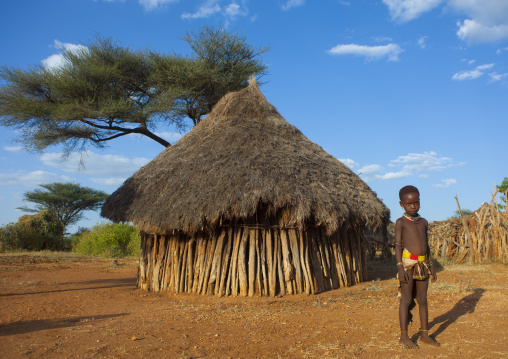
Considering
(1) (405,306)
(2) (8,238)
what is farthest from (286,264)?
(2) (8,238)

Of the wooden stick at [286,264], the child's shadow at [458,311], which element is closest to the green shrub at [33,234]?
the wooden stick at [286,264]

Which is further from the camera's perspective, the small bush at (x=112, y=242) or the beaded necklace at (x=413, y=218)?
the small bush at (x=112, y=242)

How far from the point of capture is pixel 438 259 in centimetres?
1152

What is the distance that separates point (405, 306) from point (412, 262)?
429 mm

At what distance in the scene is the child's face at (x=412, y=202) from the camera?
398cm

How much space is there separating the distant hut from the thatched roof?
20mm

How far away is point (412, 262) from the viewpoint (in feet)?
13.0

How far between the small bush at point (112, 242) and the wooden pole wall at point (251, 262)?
32.4 feet

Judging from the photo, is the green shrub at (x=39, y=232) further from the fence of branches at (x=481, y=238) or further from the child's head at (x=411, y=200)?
the child's head at (x=411, y=200)

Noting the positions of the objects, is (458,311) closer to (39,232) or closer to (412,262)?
(412,262)

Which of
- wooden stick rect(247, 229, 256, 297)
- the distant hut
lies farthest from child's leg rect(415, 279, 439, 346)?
wooden stick rect(247, 229, 256, 297)

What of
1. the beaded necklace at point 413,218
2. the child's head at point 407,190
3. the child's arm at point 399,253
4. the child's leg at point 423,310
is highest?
the child's head at point 407,190

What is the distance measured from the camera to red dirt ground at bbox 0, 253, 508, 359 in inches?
149

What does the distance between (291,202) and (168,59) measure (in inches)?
377
